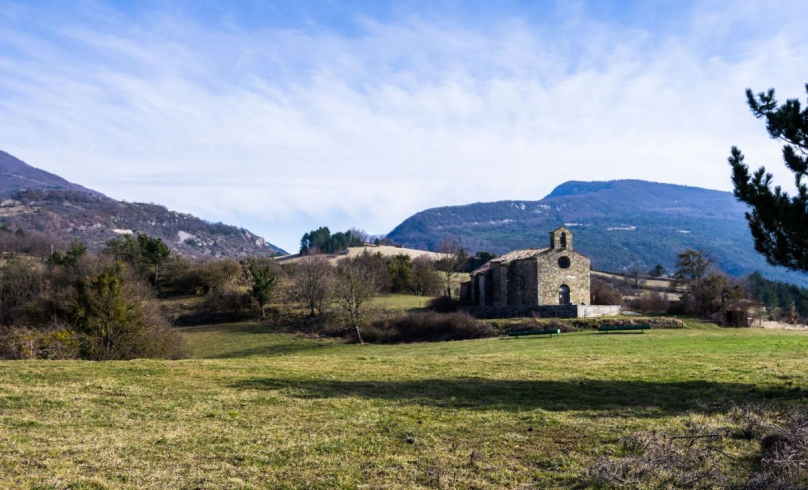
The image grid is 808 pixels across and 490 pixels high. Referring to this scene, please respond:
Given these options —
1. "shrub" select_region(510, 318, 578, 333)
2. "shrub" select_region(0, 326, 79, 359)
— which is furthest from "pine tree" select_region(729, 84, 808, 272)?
"shrub" select_region(510, 318, 578, 333)

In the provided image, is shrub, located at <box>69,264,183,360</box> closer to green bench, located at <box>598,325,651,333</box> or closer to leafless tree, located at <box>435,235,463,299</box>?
green bench, located at <box>598,325,651,333</box>

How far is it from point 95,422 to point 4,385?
173 inches

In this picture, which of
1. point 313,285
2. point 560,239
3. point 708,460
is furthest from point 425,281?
point 708,460

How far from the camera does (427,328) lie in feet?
157

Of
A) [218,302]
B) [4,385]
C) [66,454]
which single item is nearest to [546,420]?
[66,454]

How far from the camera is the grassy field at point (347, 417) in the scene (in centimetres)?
716

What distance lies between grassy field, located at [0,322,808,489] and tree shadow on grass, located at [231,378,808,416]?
0.17 ft

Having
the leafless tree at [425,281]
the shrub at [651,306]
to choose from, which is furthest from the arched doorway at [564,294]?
the leafless tree at [425,281]

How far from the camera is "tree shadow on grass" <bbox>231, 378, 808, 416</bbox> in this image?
11.7 m

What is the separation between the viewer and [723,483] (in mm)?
6645

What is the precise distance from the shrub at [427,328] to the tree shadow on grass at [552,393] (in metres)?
29.8

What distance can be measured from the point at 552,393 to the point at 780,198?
673 cm

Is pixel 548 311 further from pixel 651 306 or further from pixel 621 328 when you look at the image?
pixel 651 306

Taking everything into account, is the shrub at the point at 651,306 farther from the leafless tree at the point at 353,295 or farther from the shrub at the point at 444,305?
the leafless tree at the point at 353,295
